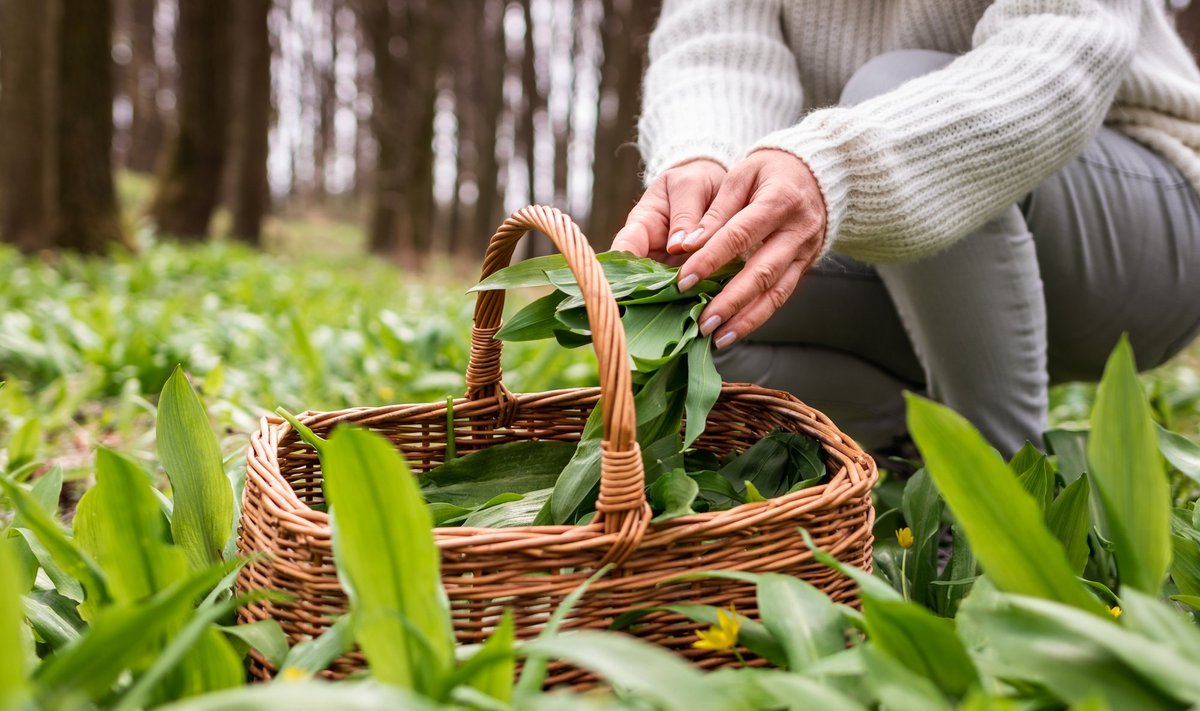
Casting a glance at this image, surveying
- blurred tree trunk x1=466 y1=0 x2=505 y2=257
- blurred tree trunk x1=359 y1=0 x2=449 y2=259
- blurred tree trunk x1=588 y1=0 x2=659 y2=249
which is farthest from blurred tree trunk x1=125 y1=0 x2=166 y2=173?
blurred tree trunk x1=588 y1=0 x2=659 y2=249

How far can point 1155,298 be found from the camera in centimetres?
167

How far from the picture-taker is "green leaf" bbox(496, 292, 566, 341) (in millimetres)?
1196

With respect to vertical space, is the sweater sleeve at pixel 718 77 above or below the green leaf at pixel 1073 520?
above

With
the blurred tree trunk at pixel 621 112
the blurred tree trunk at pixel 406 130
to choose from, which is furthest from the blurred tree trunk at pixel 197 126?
the blurred tree trunk at pixel 621 112

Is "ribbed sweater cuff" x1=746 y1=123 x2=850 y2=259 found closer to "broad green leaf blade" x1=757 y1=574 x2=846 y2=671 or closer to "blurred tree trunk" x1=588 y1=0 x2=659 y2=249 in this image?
"broad green leaf blade" x1=757 y1=574 x2=846 y2=671

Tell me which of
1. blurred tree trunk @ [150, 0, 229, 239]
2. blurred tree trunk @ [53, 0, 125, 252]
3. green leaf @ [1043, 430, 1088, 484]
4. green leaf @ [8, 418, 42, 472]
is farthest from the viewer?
blurred tree trunk @ [150, 0, 229, 239]

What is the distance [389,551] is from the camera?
77cm

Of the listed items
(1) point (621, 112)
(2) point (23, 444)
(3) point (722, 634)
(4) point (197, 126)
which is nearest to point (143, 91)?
(4) point (197, 126)

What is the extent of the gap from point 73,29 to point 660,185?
5045 millimetres

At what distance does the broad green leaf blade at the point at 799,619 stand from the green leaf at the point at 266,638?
17.8 inches

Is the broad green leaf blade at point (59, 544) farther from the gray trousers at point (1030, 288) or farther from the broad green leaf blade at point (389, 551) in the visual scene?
the gray trousers at point (1030, 288)

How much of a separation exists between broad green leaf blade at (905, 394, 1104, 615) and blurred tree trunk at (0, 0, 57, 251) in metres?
5.25

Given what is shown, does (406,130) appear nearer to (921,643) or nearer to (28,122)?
(28,122)

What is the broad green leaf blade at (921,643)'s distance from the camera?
764 millimetres
